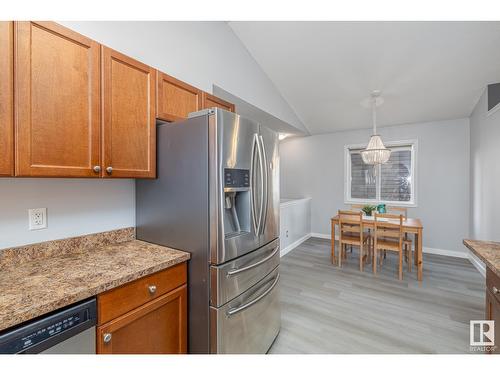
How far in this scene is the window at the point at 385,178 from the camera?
435cm

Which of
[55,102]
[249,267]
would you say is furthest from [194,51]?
[249,267]

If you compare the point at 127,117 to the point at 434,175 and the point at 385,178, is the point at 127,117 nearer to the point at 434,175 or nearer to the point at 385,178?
the point at 385,178

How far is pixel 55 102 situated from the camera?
3.73ft

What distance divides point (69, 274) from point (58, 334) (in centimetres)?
30

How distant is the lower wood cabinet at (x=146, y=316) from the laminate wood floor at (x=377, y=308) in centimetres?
88

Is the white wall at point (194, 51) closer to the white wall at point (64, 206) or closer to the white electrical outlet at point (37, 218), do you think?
the white wall at point (64, 206)

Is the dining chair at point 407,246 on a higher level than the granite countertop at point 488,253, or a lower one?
lower

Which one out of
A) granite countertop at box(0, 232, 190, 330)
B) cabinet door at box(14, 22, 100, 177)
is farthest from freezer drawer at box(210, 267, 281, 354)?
cabinet door at box(14, 22, 100, 177)

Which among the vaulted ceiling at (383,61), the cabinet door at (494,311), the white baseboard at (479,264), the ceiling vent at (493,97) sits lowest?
the white baseboard at (479,264)

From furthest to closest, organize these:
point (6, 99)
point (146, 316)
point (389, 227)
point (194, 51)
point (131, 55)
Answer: point (389, 227), point (194, 51), point (131, 55), point (146, 316), point (6, 99)

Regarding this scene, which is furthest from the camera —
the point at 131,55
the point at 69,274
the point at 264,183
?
the point at 131,55

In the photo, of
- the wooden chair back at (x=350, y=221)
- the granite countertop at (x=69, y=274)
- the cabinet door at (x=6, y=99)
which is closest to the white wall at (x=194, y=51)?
the cabinet door at (x=6, y=99)
